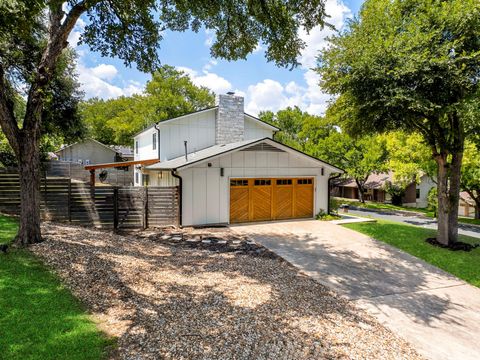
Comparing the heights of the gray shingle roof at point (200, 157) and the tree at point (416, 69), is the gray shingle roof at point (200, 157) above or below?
below

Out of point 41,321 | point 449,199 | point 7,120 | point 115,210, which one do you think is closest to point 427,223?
point 449,199

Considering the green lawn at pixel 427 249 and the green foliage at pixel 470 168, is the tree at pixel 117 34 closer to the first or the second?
the green lawn at pixel 427 249

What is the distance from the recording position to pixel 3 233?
8.60 m

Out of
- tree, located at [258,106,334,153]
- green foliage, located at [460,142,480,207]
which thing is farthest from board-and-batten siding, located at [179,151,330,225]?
tree, located at [258,106,334,153]

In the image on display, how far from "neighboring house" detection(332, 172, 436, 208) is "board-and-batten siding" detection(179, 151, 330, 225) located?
31.0m

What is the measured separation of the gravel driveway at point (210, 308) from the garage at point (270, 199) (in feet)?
21.0

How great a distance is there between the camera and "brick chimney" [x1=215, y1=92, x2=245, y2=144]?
738 inches

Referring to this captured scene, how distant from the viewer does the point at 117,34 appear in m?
9.16

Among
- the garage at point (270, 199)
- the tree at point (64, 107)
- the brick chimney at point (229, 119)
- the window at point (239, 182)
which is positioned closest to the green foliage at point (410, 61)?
the garage at point (270, 199)

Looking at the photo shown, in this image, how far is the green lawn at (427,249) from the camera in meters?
9.28

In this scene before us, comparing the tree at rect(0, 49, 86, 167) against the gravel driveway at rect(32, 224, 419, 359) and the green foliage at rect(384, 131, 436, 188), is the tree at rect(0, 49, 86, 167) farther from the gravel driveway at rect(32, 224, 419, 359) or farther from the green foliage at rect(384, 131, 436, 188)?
the green foliage at rect(384, 131, 436, 188)

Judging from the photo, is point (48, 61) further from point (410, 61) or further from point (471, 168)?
point (471, 168)

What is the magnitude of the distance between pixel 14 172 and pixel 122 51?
7081mm

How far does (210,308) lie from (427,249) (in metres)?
9.81
